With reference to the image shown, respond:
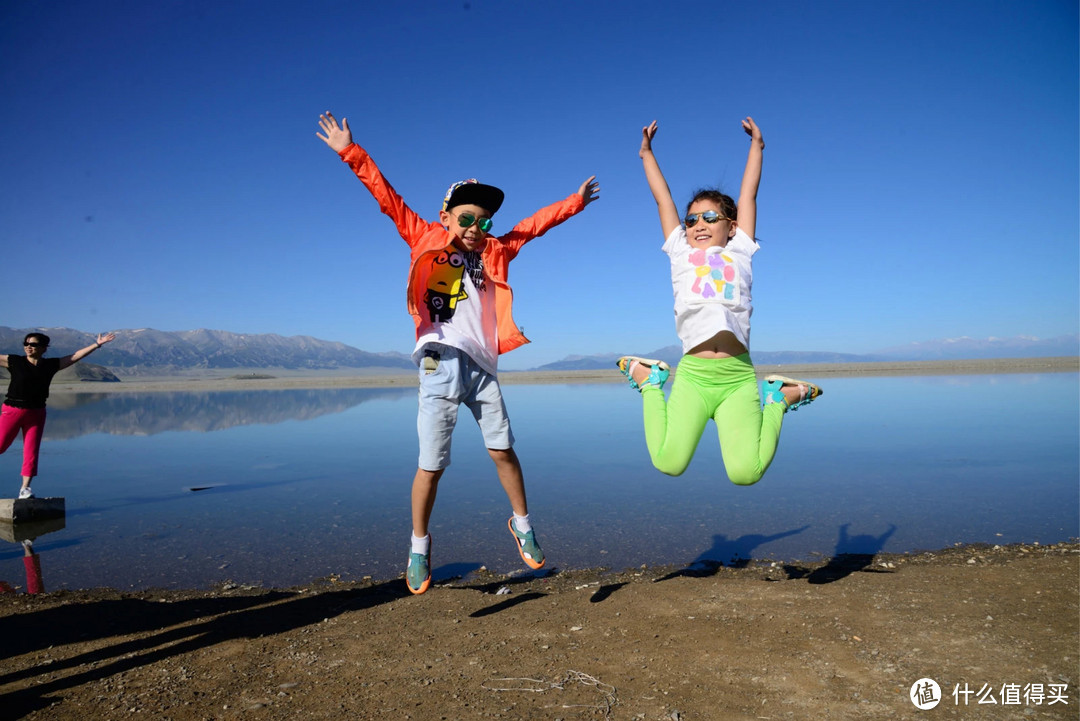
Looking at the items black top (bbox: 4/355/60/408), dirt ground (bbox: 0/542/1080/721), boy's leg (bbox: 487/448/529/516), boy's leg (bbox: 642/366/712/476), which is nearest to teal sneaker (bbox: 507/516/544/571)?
boy's leg (bbox: 487/448/529/516)

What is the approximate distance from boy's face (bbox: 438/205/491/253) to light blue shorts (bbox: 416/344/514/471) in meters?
0.76

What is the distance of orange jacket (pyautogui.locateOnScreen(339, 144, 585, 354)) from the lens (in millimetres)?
4246

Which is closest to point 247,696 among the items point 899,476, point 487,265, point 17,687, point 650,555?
point 17,687

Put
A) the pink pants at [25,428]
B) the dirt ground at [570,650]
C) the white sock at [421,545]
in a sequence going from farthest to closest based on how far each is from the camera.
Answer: the pink pants at [25,428], the white sock at [421,545], the dirt ground at [570,650]

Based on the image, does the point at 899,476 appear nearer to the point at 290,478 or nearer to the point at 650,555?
the point at 650,555

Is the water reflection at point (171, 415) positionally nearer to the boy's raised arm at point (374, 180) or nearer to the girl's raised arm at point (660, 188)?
the boy's raised arm at point (374, 180)

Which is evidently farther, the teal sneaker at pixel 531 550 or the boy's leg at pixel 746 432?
the teal sneaker at pixel 531 550

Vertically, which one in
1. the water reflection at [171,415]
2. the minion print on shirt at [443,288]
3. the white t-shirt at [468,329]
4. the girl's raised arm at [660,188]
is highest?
the girl's raised arm at [660,188]

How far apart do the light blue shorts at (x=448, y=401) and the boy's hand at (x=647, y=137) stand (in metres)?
2.06

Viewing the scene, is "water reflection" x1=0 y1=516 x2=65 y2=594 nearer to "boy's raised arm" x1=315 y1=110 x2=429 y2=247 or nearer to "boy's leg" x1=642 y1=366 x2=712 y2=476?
"boy's raised arm" x1=315 y1=110 x2=429 y2=247

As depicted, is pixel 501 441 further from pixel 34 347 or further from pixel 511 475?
pixel 34 347

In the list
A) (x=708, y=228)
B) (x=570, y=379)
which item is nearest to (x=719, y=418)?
(x=708, y=228)

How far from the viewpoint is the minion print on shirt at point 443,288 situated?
14.0ft

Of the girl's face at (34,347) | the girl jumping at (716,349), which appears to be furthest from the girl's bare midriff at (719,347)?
the girl's face at (34,347)
